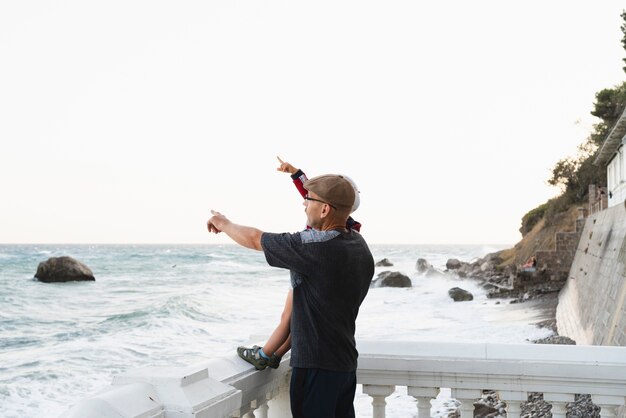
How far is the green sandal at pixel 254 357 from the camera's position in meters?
3.21

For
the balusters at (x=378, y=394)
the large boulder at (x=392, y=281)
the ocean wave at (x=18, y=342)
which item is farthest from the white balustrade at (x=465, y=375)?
the large boulder at (x=392, y=281)

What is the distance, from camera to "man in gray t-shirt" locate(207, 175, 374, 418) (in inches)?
111

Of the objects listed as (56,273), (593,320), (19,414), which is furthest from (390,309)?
(56,273)

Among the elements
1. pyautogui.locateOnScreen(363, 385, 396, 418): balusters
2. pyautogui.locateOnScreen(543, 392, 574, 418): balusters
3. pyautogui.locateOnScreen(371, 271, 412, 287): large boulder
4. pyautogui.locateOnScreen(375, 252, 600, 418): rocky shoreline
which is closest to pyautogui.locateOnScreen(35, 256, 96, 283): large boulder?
pyautogui.locateOnScreen(371, 271, 412, 287): large boulder

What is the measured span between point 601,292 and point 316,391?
1397 cm

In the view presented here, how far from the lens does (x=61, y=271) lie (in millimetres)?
46219

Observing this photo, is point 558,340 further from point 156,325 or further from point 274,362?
point 274,362

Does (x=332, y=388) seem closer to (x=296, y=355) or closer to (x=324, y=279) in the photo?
(x=296, y=355)

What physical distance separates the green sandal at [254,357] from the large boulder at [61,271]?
148ft

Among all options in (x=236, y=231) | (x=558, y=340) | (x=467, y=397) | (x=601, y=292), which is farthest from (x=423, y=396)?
(x=558, y=340)

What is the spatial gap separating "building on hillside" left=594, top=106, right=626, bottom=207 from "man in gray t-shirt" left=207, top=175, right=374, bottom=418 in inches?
883

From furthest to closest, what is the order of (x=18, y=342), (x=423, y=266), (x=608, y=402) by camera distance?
1. (x=423, y=266)
2. (x=18, y=342)
3. (x=608, y=402)

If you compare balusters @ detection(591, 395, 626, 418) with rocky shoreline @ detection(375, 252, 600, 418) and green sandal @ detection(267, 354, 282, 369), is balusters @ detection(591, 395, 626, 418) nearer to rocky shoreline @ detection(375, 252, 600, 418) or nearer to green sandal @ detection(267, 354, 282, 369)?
green sandal @ detection(267, 354, 282, 369)

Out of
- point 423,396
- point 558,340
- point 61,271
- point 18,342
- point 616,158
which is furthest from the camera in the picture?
point 61,271
